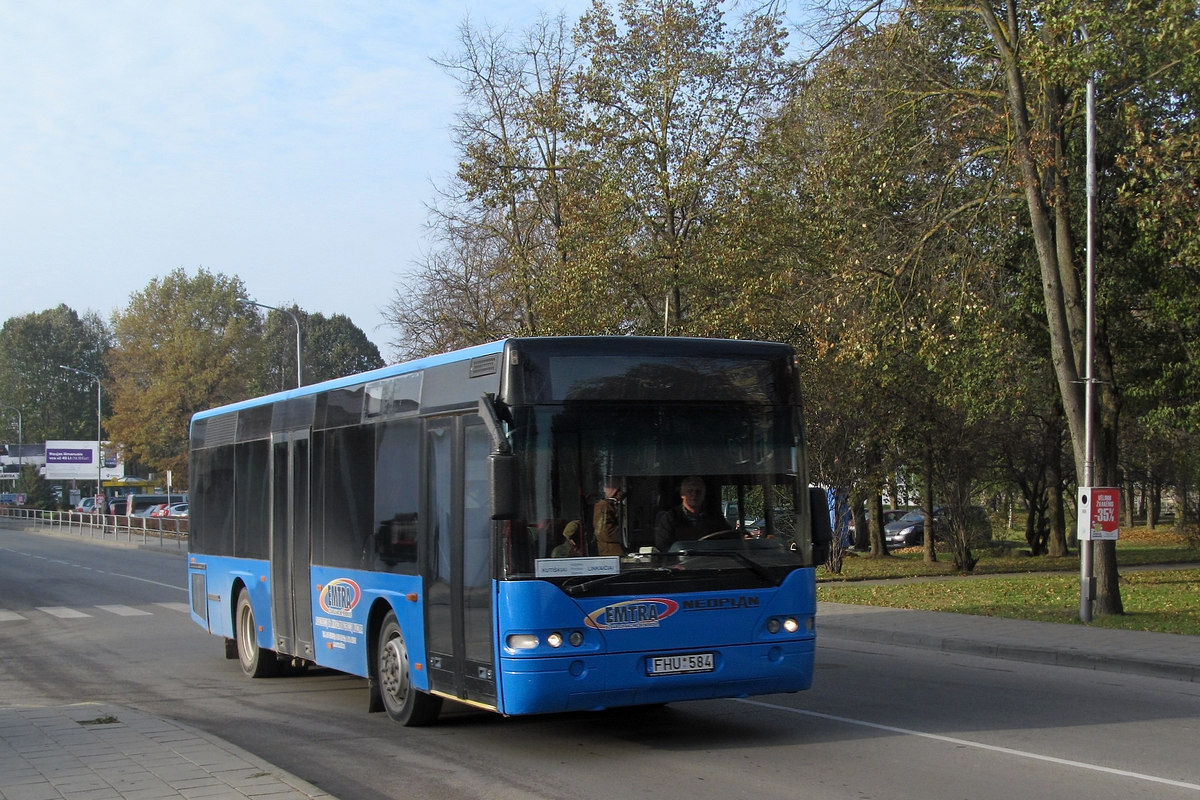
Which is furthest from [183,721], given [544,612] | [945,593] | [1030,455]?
[1030,455]

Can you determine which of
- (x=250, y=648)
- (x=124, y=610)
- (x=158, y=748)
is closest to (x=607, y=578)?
(x=158, y=748)

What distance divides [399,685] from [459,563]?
172cm

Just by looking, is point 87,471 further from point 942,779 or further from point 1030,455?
point 942,779

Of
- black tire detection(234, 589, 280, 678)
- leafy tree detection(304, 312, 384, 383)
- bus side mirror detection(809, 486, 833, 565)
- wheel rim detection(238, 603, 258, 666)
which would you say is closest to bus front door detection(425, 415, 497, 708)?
bus side mirror detection(809, 486, 833, 565)

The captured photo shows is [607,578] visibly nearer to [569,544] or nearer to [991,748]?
[569,544]

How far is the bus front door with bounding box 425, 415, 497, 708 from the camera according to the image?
8.52 metres

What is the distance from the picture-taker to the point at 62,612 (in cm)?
2269

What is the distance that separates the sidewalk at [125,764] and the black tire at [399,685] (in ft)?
5.31

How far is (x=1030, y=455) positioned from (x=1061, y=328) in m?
20.5

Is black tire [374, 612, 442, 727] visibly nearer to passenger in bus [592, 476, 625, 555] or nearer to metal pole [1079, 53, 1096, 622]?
passenger in bus [592, 476, 625, 555]

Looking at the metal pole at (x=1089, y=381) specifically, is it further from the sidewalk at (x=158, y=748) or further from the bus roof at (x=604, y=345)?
the bus roof at (x=604, y=345)

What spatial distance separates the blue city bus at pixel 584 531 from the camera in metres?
8.24

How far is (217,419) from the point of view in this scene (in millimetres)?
15078

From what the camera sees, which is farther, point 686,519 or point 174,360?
point 174,360
